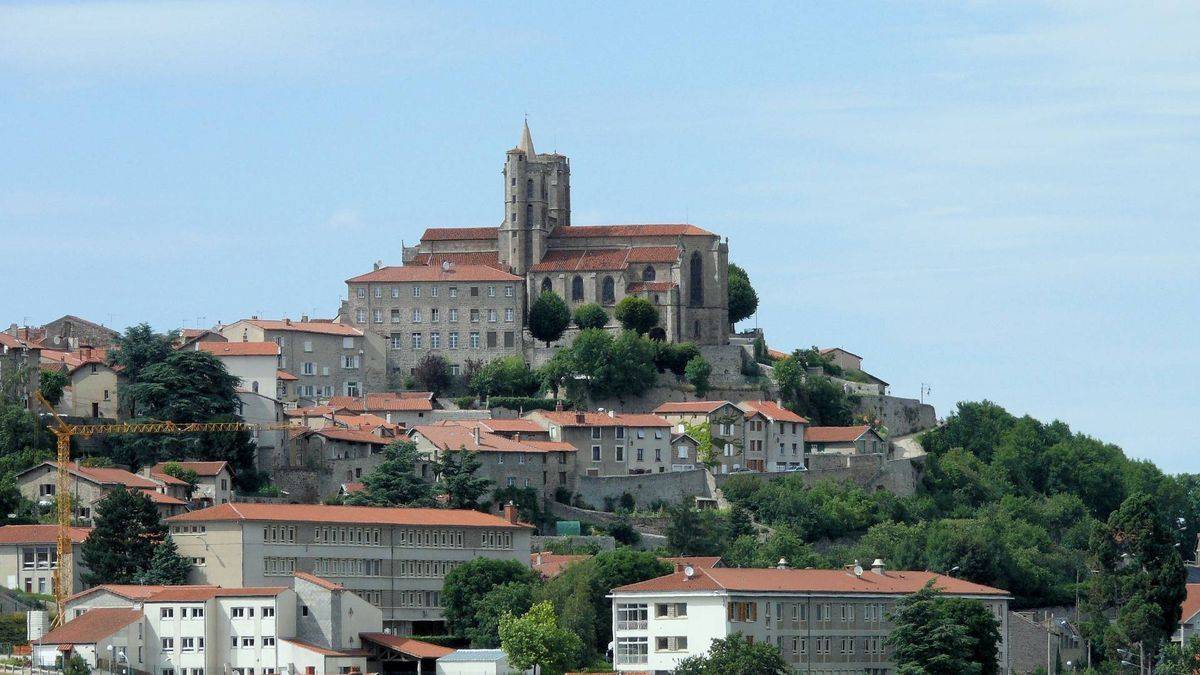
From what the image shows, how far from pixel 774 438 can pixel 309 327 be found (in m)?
19.8

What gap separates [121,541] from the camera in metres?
79.7

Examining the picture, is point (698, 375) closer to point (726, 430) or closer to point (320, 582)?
point (726, 430)

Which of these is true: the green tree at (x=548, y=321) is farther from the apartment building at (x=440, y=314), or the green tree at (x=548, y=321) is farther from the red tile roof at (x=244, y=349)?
the red tile roof at (x=244, y=349)

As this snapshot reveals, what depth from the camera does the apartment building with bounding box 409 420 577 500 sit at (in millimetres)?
96312

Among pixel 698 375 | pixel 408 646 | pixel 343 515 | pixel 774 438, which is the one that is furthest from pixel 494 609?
pixel 698 375

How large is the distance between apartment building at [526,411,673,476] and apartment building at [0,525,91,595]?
2595 centimetres

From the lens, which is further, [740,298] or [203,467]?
[740,298]

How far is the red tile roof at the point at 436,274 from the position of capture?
11538 cm

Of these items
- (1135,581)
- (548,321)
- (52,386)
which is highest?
(548,321)

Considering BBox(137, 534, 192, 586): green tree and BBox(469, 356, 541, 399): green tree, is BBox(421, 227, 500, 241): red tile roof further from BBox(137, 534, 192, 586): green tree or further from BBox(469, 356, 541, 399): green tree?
BBox(137, 534, 192, 586): green tree

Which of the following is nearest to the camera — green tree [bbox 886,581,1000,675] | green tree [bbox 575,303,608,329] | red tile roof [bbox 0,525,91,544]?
green tree [bbox 886,581,1000,675]

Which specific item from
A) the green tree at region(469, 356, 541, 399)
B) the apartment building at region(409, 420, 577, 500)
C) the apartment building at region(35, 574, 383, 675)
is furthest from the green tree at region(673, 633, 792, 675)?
the green tree at region(469, 356, 541, 399)

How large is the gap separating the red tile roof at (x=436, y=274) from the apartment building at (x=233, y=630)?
41.5 meters

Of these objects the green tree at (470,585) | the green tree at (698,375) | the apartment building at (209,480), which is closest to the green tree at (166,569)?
the green tree at (470,585)
